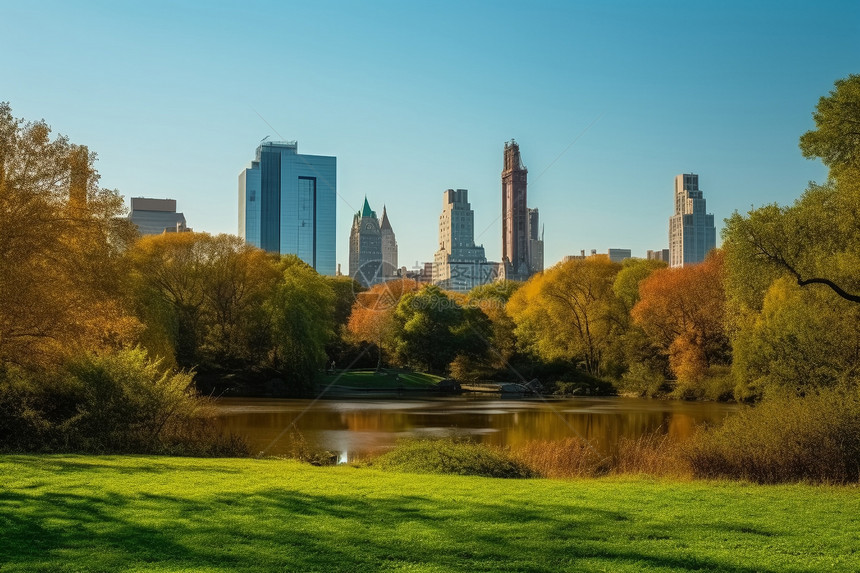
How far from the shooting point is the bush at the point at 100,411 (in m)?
16.1

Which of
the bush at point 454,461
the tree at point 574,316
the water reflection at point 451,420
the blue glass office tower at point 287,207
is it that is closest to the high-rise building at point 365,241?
the blue glass office tower at point 287,207

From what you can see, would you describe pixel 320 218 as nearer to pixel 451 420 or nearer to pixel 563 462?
pixel 451 420

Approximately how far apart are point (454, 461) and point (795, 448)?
630 cm

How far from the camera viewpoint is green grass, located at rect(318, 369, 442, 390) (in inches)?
2108

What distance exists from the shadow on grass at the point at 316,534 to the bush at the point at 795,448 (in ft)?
21.0

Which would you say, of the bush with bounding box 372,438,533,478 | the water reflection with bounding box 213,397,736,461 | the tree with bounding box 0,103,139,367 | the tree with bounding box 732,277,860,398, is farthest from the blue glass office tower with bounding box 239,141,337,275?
the bush with bounding box 372,438,533,478

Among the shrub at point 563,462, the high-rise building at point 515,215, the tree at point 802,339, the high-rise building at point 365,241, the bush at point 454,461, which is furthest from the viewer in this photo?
the high-rise building at point 515,215

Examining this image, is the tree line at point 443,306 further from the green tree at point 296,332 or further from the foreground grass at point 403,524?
the foreground grass at point 403,524

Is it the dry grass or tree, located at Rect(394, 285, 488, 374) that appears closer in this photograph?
the dry grass

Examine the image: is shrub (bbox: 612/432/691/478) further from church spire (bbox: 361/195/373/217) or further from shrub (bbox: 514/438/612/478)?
church spire (bbox: 361/195/373/217)

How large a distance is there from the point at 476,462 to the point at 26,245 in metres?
11.1

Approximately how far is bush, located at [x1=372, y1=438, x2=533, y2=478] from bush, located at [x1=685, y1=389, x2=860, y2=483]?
11.5ft

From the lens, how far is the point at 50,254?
18.5 meters

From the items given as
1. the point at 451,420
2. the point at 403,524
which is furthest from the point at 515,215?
the point at 403,524
